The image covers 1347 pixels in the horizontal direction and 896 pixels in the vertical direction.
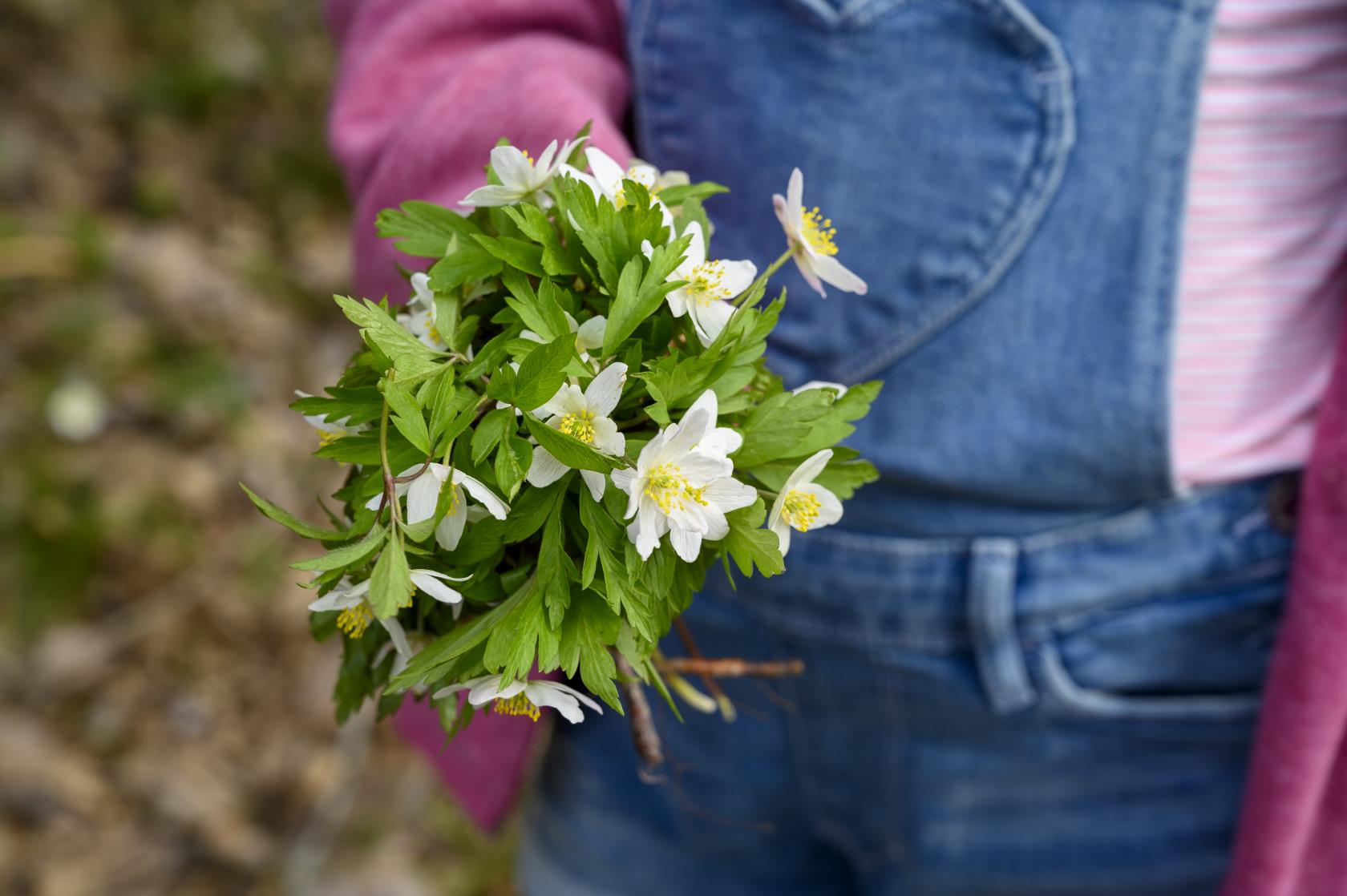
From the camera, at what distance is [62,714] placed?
1.71 meters

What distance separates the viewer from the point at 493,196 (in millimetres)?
542

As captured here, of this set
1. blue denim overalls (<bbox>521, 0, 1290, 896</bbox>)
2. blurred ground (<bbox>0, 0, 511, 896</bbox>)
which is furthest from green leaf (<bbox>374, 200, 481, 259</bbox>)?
blurred ground (<bbox>0, 0, 511, 896</bbox>)

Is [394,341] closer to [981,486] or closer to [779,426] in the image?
[779,426]

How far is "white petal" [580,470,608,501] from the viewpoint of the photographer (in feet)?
1.56

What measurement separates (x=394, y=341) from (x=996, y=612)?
1.96 feet

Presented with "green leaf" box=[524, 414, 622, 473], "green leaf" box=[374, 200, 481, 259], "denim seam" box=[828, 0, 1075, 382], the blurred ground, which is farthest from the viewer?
the blurred ground

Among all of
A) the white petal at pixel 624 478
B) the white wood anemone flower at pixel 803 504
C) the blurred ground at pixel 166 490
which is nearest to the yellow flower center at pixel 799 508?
the white wood anemone flower at pixel 803 504

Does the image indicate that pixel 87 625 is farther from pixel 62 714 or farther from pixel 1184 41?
pixel 1184 41

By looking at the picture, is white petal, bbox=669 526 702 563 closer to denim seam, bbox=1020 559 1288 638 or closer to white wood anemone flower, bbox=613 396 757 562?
white wood anemone flower, bbox=613 396 757 562

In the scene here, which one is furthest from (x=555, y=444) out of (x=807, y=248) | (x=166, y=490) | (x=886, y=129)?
(x=166, y=490)

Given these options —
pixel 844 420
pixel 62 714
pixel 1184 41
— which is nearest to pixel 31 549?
pixel 62 714

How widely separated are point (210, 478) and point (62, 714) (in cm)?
49

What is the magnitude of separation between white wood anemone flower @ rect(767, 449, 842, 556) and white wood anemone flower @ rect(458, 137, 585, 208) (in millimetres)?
210

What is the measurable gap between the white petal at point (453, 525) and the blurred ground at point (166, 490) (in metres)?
1.54
